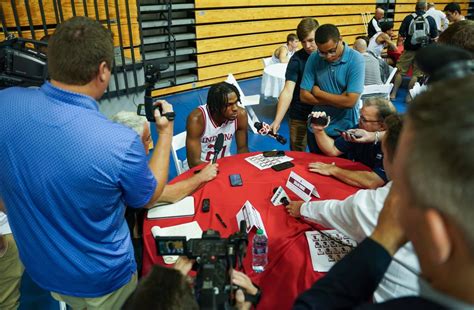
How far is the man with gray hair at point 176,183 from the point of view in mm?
2025

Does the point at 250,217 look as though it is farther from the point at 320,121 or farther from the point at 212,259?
the point at 320,121

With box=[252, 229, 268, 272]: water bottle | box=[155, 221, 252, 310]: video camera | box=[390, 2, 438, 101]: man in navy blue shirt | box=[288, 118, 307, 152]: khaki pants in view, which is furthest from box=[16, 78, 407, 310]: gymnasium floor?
box=[155, 221, 252, 310]: video camera

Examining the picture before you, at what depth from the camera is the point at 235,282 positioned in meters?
1.26

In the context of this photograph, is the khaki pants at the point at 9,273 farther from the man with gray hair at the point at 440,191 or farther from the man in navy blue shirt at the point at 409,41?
the man in navy blue shirt at the point at 409,41

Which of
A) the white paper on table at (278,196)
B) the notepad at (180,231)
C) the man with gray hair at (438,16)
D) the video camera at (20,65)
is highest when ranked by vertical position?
the man with gray hair at (438,16)

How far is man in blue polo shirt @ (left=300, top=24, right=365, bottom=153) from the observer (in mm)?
2795

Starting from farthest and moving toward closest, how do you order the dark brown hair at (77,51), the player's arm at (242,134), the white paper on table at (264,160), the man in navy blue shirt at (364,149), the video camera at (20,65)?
the player's arm at (242,134)
the white paper on table at (264,160)
the man in navy blue shirt at (364,149)
the video camera at (20,65)
the dark brown hair at (77,51)

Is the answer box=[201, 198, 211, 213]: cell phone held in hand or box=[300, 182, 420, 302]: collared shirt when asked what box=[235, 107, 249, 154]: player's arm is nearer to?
box=[201, 198, 211, 213]: cell phone held in hand

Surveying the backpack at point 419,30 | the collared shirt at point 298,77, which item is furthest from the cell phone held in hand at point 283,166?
the backpack at point 419,30

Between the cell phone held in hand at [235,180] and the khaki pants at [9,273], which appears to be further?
the cell phone held in hand at [235,180]

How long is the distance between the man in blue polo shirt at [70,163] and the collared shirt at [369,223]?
83 centimetres

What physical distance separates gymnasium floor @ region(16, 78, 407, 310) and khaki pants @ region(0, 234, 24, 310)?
31 cm

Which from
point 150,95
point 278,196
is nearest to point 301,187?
point 278,196

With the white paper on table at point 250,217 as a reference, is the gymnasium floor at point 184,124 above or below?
below
